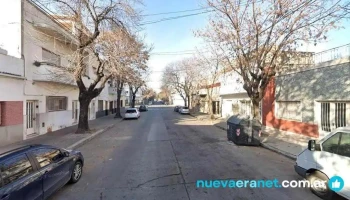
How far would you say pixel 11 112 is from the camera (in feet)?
39.3

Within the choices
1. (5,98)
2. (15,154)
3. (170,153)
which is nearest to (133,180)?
(15,154)

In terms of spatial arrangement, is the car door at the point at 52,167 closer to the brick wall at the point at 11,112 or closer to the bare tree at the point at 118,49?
the brick wall at the point at 11,112

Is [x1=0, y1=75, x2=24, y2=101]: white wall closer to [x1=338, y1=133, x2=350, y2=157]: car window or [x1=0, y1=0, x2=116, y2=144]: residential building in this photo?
[x1=0, y1=0, x2=116, y2=144]: residential building

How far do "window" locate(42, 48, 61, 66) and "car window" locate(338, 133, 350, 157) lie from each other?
15685 millimetres

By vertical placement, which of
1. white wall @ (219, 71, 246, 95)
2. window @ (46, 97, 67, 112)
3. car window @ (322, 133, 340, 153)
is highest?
white wall @ (219, 71, 246, 95)

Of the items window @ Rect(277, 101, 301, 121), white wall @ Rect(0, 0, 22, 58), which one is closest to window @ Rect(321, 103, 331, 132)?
window @ Rect(277, 101, 301, 121)

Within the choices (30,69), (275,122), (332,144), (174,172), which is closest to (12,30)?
(30,69)

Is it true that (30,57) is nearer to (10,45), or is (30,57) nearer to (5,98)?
Answer: (10,45)

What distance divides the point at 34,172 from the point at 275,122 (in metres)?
15.8

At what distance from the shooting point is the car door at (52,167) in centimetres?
510

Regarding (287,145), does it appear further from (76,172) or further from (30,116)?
(30,116)

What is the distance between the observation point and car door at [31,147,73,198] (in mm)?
5098

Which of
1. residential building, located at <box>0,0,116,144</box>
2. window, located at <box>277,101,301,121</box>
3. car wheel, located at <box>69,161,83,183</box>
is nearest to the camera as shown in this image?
car wheel, located at <box>69,161,83,183</box>

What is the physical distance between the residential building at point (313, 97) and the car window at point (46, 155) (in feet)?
36.7
